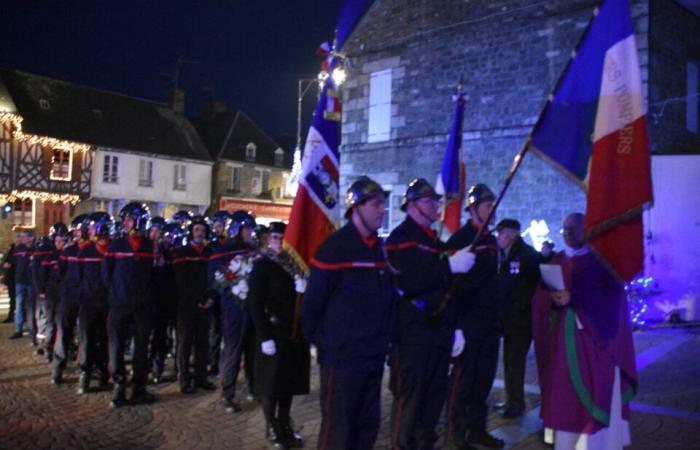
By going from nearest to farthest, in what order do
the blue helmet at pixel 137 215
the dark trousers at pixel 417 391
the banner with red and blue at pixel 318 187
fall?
the dark trousers at pixel 417 391 < the banner with red and blue at pixel 318 187 < the blue helmet at pixel 137 215

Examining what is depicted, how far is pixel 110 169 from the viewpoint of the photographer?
40688 mm

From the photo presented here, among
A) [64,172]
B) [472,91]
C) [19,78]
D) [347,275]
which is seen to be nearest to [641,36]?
[472,91]

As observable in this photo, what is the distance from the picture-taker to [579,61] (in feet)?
15.6

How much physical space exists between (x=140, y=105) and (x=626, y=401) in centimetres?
4576

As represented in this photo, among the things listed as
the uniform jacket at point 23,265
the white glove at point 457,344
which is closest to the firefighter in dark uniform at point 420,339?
the white glove at point 457,344

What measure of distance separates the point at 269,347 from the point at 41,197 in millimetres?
36331

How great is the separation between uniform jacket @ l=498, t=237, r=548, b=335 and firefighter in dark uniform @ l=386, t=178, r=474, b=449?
2496mm

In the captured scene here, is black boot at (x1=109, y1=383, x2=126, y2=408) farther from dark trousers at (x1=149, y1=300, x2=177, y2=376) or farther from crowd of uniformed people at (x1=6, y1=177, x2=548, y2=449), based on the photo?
dark trousers at (x1=149, y1=300, x2=177, y2=376)

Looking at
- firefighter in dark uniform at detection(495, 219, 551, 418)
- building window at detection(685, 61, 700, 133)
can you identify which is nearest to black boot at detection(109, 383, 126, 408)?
firefighter in dark uniform at detection(495, 219, 551, 418)

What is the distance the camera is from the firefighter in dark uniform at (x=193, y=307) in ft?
27.2

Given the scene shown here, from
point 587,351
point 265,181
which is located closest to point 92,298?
point 587,351

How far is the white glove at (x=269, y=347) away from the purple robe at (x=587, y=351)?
2.49 metres

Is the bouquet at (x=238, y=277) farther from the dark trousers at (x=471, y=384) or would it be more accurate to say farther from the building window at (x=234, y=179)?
the building window at (x=234, y=179)

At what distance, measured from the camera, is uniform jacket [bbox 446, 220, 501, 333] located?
6047 mm
